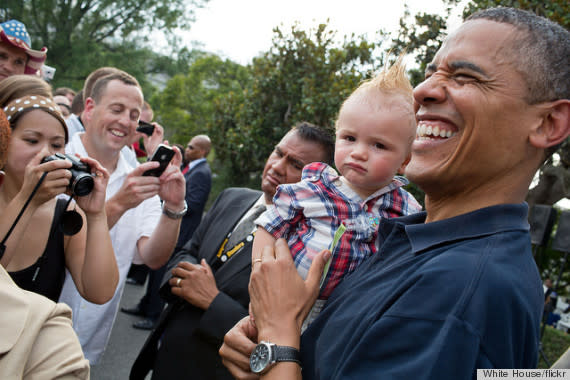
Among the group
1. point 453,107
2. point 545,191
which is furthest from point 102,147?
point 545,191

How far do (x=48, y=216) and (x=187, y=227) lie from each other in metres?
4.51

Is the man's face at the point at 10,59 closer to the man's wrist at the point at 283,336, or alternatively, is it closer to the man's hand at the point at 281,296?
the man's hand at the point at 281,296

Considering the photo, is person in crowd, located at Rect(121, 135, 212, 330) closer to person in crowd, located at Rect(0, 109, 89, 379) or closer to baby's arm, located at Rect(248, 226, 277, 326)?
baby's arm, located at Rect(248, 226, 277, 326)

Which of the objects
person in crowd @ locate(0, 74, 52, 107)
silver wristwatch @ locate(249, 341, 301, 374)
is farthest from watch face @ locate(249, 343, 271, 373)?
person in crowd @ locate(0, 74, 52, 107)

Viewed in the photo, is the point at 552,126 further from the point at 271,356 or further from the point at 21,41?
the point at 21,41

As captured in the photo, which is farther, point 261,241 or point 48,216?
point 48,216

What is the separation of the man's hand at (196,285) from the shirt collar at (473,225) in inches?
53.4

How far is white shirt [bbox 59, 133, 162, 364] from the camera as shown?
9.12ft

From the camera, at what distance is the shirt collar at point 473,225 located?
1.13 meters

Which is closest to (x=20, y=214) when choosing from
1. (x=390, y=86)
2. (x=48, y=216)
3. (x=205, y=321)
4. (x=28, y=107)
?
(x=48, y=216)

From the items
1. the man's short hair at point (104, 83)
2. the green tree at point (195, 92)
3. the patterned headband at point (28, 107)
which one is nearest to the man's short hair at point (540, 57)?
the patterned headband at point (28, 107)

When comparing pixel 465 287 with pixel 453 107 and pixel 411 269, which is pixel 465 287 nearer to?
pixel 411 269

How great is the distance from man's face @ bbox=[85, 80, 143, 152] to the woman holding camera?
0.67 metres

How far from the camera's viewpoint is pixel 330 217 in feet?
6.38
